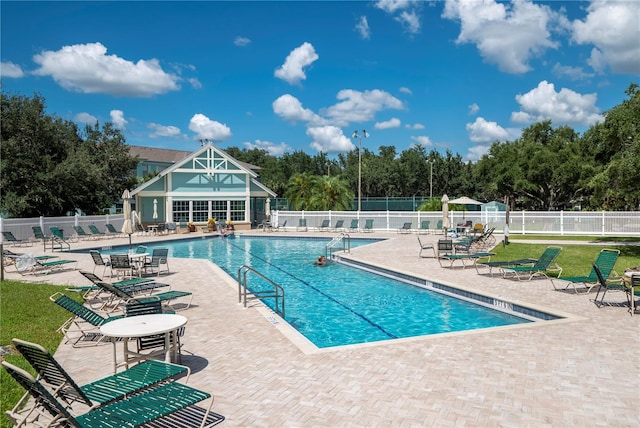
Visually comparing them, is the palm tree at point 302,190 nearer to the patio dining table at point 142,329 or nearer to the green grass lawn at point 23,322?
the green grass lawn at point 23,322

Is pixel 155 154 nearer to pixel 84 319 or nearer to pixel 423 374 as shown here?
pixel 84 319

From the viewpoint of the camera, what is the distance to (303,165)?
199 ft

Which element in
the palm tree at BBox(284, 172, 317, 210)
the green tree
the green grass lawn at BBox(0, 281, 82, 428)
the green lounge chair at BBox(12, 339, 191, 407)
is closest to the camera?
the green lounge chair at BBox(12, 339, 191, 407)

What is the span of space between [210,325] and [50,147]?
29.8 metres

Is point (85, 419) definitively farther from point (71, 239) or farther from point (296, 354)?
point (71, 239)

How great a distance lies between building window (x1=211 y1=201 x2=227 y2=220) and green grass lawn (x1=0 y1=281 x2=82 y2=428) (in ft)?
67.3

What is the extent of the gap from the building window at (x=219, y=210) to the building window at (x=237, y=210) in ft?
1.55

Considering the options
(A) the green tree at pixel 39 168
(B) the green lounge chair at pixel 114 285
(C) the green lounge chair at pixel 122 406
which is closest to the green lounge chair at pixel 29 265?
(B) the green lounge chair at pixel 114 285

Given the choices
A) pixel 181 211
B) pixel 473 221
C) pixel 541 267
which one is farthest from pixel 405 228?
pixel 541 267

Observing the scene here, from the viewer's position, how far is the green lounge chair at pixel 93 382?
151 inches

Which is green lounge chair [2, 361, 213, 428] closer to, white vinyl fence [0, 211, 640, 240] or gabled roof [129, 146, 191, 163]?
white vinyl fence [0, 211, 640, 240]

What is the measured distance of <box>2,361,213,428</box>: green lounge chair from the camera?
336cm

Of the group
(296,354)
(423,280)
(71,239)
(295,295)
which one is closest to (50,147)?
(71,239)

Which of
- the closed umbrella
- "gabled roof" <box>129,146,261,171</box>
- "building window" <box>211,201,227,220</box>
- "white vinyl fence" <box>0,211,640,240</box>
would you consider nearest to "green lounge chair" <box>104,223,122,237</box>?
"white vinyl fence" <box>0,211,640,240</box>
